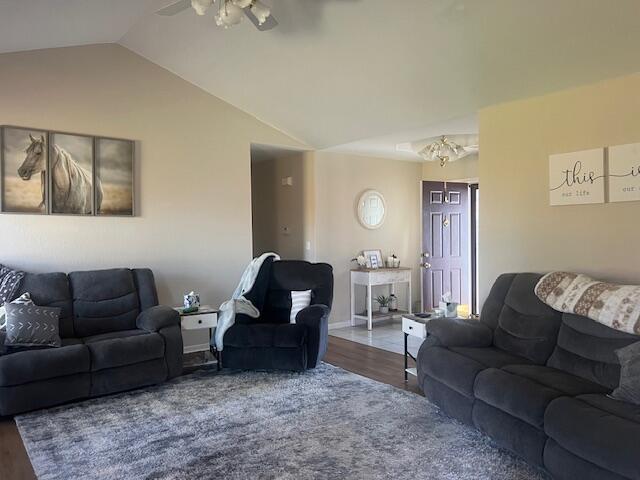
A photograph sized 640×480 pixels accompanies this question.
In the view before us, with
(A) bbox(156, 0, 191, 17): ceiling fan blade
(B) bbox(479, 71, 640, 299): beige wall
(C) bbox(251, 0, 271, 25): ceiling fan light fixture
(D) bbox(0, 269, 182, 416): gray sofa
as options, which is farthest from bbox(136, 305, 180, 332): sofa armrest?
(B) bbox(479, 71, 640, 299): beige wall

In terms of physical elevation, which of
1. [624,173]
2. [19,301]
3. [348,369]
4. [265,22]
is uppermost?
[265,22]

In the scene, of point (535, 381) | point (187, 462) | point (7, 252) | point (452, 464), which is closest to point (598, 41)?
point (535, 381)

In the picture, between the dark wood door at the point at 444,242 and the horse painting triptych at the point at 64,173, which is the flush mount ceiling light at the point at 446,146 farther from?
the horse painting triptych at the point at 64,173

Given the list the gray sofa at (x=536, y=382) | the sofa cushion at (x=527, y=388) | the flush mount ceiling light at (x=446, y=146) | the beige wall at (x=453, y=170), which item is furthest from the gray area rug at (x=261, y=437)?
the beige wall at (x=453, y=170)

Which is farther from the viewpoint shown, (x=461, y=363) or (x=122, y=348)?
(x=122, y=348)

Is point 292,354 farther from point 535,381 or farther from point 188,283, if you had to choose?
point 535,381

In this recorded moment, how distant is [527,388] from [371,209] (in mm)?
4316

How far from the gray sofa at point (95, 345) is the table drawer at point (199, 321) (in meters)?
0.25

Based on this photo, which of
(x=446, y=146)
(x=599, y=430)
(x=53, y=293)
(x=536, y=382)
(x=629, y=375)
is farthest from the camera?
(x=446, y=146)

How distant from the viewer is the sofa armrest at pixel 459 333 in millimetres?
3324

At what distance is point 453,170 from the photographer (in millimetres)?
6777

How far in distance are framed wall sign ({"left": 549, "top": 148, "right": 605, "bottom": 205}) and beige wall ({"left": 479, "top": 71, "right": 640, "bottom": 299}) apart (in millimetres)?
53

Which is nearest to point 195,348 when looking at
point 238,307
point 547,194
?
point 238,307

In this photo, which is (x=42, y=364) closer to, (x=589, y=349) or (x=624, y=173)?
(x=589, y=349)
